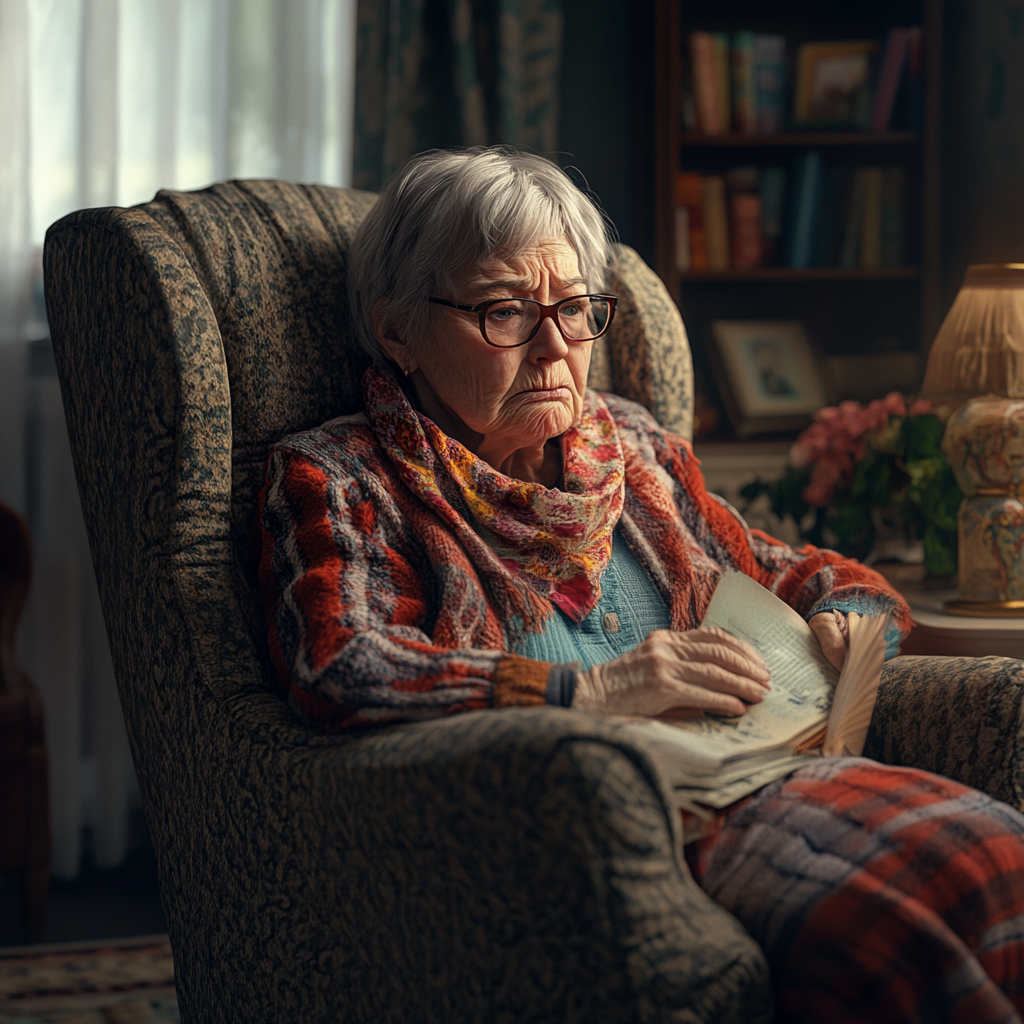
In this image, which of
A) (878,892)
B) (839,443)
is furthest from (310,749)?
(839,443)

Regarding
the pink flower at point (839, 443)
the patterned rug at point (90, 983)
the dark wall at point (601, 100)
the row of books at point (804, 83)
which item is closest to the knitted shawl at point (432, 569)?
the pink flower at point (839, 443)

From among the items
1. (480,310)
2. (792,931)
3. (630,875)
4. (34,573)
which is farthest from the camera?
(34,573)

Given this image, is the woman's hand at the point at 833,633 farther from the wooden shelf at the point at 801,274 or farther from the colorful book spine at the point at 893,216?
the colorful book spine at the point at 893,216

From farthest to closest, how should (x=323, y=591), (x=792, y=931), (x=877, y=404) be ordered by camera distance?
(x=877, y=404), (x=323, y=591), (x=792, y=931)

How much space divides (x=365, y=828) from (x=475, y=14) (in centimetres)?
223

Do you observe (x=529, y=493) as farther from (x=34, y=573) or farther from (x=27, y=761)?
(x=34, y=573)

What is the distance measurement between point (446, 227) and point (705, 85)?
1.56 metres

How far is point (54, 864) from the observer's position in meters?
2.21

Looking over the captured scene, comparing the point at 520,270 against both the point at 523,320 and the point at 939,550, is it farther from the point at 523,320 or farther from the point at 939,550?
the point at 939,550

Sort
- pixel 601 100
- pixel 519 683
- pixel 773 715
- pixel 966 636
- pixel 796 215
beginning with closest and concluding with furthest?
pixel 519 683
pixel 773 715
pixel 966 636
pixel 796 215
pixel 601 100

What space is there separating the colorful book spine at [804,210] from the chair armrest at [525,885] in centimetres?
208

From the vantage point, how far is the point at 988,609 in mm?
1534

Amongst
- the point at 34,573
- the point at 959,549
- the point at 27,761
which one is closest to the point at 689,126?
the point at 959,549

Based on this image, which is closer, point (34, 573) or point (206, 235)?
point (206, 235)
